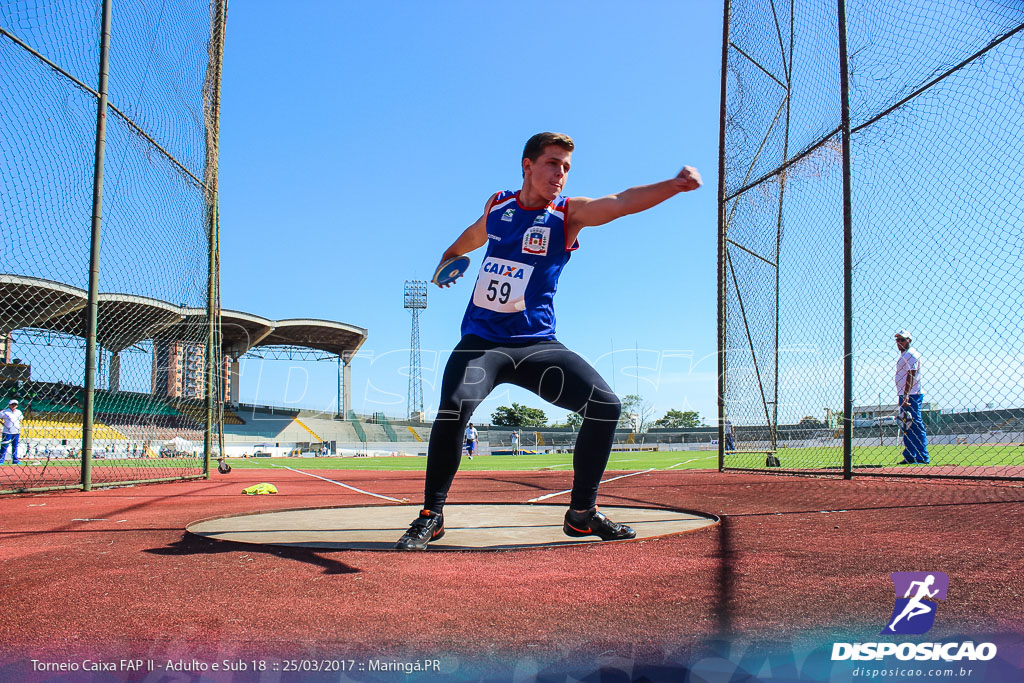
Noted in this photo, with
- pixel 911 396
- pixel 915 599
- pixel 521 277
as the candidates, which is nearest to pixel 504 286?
pixel 521 277

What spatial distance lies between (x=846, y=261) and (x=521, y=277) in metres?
4.53

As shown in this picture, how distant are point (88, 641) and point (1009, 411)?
740cm

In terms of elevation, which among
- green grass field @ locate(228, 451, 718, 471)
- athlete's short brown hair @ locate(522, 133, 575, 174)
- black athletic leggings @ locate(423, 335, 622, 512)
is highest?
athlete's short brown hair @ locate(522, 133, 575, 174)

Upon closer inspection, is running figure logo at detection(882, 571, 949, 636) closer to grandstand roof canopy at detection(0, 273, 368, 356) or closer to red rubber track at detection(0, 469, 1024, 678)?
red rubber track at detection(0, 469, 1024, 678)

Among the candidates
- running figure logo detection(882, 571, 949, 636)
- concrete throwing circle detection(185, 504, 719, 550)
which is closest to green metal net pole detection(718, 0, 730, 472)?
concrete throwing circle detection(185, 504, 719, 550)

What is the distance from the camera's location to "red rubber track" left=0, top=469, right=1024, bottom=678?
166 cm

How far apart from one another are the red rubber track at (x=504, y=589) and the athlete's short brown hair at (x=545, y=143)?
6.51 feet

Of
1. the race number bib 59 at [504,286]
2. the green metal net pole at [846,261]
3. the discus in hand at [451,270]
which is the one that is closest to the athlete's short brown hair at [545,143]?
the race number bib 59 at [504,286]

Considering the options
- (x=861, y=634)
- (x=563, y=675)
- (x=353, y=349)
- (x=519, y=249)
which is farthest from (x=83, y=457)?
(x=353, y=349)

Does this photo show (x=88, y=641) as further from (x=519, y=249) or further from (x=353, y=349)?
(x=353, y=349)

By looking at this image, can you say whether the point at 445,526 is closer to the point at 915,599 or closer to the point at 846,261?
the point at 915,599

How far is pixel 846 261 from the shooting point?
6406mm

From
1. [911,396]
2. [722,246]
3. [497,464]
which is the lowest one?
[497,464]

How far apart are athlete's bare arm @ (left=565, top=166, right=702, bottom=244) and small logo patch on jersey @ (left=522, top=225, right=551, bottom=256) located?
13cm
